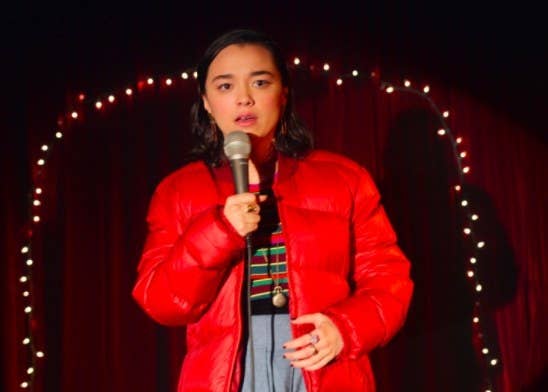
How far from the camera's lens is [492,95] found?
274cm

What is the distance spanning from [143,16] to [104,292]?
43.3 inches

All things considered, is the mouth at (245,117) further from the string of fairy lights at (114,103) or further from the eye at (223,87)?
the string of fairy lights at (114,103)

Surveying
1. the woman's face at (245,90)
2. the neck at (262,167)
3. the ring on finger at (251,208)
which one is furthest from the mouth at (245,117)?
the ring on finger at (251,208)

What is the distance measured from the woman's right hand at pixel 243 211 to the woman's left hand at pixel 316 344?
26 cm

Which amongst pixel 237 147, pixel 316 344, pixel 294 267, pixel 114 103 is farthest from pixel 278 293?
pixel 114 103

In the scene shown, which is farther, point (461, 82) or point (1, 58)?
point (461, 82)

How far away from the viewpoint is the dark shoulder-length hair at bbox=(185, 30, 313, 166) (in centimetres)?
175

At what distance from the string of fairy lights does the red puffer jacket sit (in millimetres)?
884

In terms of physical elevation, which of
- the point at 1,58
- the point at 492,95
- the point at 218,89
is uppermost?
the point at 1,58

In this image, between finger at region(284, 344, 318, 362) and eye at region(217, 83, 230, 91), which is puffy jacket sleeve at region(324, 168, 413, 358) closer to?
finger at region(284, 344, 318, 362)

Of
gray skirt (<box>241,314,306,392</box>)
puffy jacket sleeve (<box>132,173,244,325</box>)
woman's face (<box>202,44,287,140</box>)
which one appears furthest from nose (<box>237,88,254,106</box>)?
gray skirt (<box>241,314,306,392</box>)

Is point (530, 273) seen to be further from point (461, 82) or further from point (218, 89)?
point (218, 89)

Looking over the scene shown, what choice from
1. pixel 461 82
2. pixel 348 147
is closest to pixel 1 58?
pixel 348 147

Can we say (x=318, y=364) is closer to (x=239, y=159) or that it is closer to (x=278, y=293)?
(x=278, y=293)
